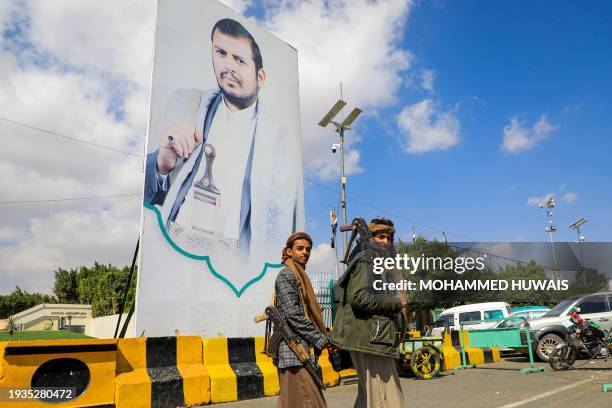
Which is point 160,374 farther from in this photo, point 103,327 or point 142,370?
point 103,327

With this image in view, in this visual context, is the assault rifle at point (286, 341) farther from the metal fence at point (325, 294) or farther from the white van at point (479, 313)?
the white van at point (479, 313)

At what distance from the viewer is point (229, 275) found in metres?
9.52

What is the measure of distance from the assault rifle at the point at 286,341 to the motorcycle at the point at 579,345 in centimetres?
781

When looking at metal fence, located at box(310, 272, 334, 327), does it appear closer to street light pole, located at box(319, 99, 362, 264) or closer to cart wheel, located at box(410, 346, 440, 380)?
cart wheel, located at box(410, 346, 440, 380)

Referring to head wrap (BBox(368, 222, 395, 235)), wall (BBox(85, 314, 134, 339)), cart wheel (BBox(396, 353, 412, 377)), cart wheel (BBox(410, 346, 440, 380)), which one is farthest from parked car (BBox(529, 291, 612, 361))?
wall (BBox(85, 314, 134, 339))

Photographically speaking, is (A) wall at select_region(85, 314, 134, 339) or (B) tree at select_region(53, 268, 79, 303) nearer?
(A) wall at select_region(85, 314, 134, 339)

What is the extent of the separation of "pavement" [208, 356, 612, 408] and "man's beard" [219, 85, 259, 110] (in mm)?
6292

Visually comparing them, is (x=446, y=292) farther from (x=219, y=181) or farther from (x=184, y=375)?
(x=184, y=375)

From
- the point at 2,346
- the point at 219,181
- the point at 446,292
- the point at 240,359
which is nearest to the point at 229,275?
the point at 219,181

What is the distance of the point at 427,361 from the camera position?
900 cm

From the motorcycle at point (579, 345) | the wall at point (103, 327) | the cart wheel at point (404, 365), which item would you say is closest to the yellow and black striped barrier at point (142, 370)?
the cart wheel at point (404, 365)

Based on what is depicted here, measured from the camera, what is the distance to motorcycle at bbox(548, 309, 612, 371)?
9.38m

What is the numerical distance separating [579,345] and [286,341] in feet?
28.8
